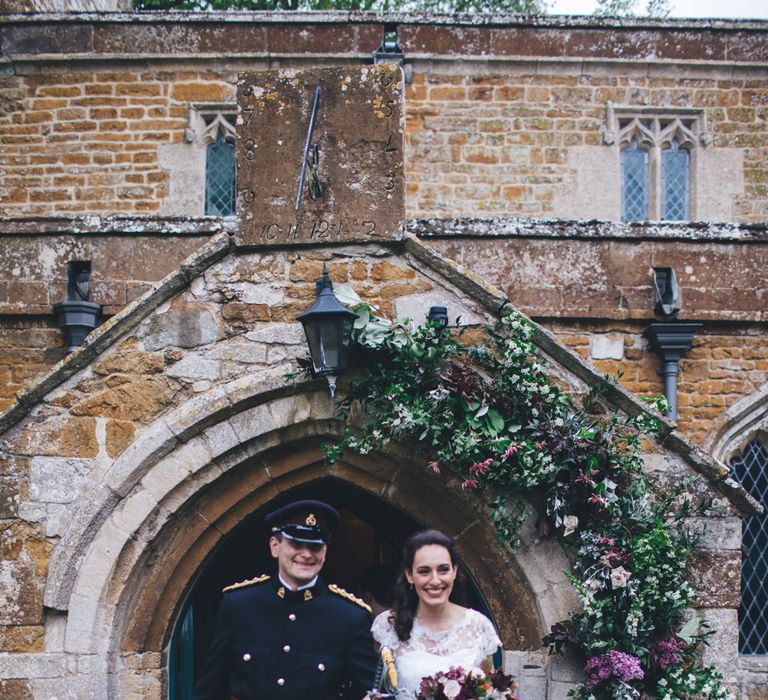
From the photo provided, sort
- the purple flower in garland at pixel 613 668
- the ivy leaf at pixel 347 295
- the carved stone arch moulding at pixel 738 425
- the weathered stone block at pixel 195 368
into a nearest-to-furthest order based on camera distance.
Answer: the purple flower in garland at pixel 613 668 < the ivy leaf at pixel 347 295 < the weathered stone block at pixel 195 368 < the carved stone arch moulding at pixel 738 425

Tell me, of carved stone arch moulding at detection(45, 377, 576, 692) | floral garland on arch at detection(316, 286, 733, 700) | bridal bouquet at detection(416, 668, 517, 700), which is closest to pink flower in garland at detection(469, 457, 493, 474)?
floral garland on arch at detection(316, 286, 733, 700)

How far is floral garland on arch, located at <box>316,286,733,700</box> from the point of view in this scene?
175 inches

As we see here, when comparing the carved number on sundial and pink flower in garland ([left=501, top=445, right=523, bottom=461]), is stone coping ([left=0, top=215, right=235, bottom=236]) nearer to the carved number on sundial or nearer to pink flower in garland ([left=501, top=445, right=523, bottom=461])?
the carved number on sundial

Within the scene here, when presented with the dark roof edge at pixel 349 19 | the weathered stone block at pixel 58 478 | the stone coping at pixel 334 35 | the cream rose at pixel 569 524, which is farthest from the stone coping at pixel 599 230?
the dark roof edge at pixel 349 19

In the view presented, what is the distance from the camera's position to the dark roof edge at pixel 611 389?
4.70 m

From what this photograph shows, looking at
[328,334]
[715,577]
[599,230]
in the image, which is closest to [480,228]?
[599,230]

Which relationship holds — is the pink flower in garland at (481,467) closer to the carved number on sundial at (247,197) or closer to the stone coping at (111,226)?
the carved number on sundial at (247,197)

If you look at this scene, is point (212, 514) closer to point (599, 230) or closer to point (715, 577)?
point (715, 577)

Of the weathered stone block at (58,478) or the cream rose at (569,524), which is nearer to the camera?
the cream rose at (569,524)

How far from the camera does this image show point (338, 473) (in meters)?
5.12

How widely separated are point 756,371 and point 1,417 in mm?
5653

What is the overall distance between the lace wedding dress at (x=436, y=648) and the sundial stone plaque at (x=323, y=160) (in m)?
2.07

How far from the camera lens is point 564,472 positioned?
4.63 metres

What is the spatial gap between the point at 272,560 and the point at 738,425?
398 cm
